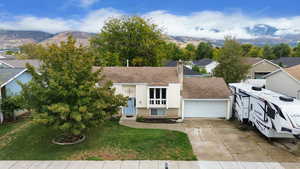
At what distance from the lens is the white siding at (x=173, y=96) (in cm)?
1773

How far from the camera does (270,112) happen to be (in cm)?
1223

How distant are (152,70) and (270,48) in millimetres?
67363

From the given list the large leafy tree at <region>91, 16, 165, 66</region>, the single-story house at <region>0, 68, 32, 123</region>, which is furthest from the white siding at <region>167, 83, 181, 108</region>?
the large leafy tree at <region>91, 16, 165, 66</region>

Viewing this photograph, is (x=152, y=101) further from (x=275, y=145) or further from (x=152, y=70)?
(x=275, y=145)

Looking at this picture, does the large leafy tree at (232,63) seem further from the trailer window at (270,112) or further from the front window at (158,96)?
the trailer window at (270,112)

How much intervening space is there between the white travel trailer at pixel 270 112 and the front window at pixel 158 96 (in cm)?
627

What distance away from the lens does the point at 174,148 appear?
12.0m

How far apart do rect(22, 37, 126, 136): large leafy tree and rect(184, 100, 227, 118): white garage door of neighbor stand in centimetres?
926

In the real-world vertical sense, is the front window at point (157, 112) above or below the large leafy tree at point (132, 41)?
below

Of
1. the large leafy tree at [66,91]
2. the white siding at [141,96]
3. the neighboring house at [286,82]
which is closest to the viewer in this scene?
the large leafy tree at [66,91]

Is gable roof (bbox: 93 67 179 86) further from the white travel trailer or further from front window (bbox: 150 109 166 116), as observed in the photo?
the white travel trailer

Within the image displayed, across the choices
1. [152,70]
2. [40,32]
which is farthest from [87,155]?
[40,32]

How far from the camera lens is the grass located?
1096 cm

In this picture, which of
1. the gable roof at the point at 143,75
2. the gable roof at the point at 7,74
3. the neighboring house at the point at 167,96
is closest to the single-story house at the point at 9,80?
the gable roof at the point at 7,74
